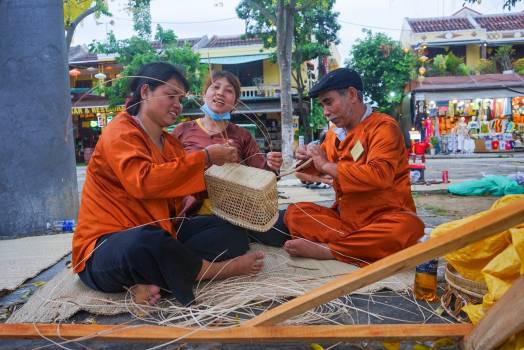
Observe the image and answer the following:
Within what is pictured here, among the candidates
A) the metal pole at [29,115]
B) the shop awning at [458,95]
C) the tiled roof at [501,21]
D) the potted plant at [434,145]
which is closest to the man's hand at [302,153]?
the metal pole at [29,115]

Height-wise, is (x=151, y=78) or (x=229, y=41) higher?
(x=229, y=41)

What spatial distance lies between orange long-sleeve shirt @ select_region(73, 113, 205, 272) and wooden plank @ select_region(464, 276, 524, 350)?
4.29ft

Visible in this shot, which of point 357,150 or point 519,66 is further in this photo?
point 519,66

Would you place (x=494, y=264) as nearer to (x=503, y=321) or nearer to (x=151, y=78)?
(x=503, y=321)

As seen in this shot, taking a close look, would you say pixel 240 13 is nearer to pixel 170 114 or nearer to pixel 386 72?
pixel 386 72

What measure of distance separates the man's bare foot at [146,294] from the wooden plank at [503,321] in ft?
4.33

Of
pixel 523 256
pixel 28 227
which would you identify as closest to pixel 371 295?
pixel 523 256

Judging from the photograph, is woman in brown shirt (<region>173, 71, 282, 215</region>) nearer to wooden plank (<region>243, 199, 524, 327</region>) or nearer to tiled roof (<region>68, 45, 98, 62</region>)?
wooden plank (<region>243, 199, 524, 327</region>)

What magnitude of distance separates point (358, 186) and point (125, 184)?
1.18 metres

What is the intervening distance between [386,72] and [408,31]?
6.95 metres

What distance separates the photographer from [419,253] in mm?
1327

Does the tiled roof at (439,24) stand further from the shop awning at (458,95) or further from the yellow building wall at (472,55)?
the shop awning at (458,95)

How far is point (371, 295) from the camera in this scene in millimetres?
2221

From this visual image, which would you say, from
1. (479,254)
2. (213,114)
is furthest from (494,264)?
(213,114)
